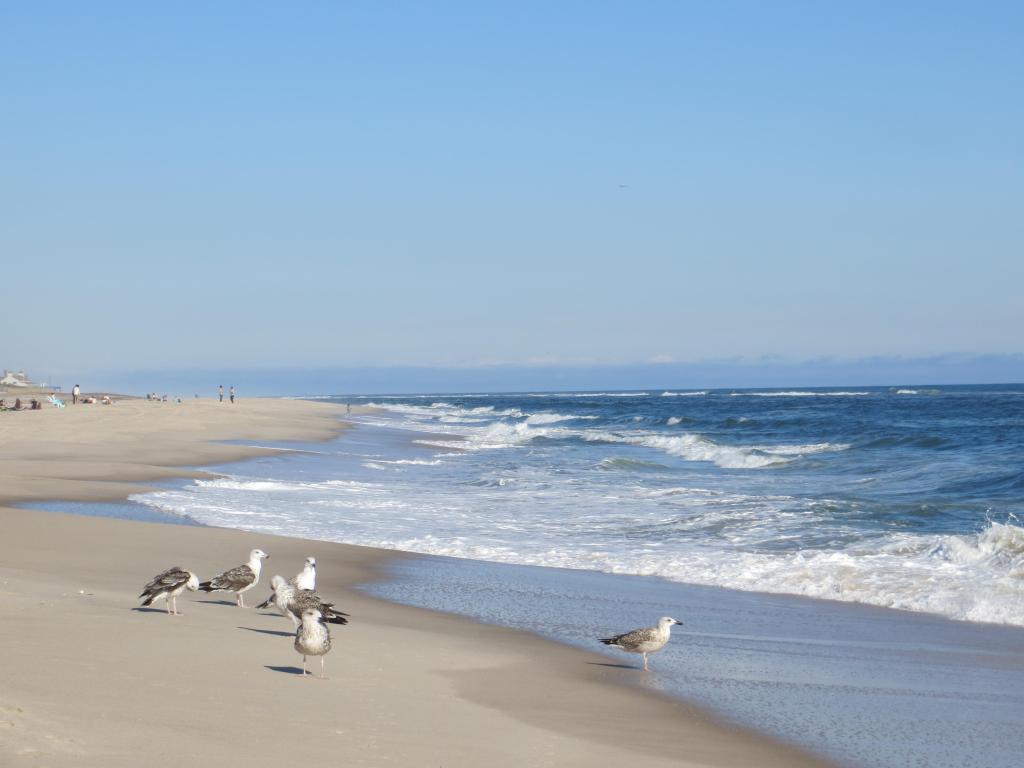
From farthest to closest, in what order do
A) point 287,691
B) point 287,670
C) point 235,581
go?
1. point 235,581
2. point 287,670
3. point 287,691

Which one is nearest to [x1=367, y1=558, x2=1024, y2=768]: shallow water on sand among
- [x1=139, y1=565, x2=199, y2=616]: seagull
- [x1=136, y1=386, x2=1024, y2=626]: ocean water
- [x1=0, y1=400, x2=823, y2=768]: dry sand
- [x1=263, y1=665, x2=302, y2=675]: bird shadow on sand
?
[x1=0, y1=400, x2=823, y2=768]: dry sand

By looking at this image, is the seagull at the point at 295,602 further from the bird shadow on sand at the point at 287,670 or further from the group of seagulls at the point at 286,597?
the bird shadow on sand at the point at 287,670

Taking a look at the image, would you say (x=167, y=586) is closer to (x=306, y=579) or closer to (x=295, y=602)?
(x=295, y=602)

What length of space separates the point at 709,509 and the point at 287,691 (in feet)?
45.1

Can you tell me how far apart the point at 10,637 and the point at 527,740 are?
143 inches

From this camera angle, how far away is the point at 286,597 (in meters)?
8.99

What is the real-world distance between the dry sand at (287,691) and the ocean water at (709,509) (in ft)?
14.1

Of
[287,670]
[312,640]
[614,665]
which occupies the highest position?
[312,640]

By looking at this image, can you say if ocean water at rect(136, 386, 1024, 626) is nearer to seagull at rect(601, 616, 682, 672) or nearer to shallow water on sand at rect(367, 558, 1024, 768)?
shallow water on sand at rect(367, 558, 1024, 768)

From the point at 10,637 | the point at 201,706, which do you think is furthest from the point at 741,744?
the point at 10,637

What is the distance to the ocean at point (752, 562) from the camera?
772 centimetres

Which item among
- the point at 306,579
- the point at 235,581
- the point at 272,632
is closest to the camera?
the point at 272,632

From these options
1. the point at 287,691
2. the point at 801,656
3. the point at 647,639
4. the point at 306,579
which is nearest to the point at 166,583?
the point at 306,579

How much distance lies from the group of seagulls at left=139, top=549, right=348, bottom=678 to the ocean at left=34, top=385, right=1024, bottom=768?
1.86 metres
